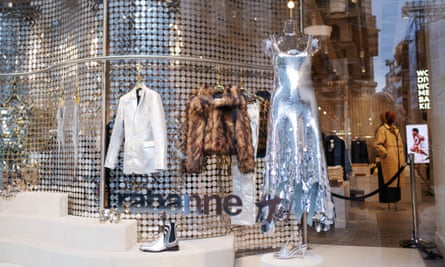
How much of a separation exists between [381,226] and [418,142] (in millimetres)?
1082

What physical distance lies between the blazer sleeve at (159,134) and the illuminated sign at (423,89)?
2.90 m

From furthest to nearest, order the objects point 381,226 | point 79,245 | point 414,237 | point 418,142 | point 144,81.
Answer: point 381,226
point 414,237
point 418,142
point 144,81
point 79,245

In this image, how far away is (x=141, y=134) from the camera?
147 inches

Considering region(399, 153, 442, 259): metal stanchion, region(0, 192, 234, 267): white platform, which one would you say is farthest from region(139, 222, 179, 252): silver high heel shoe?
region(399, 153, 442, 259): metal stanchion

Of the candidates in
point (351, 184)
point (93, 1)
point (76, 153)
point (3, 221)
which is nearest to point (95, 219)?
point (76, 153)

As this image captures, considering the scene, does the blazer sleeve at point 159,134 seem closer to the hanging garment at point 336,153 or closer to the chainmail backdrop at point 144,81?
the chainmail backdrop at point 144,81

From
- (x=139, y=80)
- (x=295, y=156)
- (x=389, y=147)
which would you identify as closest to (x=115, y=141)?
(x=139, y=80)

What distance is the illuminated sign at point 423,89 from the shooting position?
4494mm

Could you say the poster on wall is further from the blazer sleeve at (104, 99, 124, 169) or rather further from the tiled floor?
the blazer sleeve at (104, 99, 124, 169)

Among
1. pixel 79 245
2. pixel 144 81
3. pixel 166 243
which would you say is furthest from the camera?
pixel 144 81

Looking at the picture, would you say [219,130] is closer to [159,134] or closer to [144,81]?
[159,134]

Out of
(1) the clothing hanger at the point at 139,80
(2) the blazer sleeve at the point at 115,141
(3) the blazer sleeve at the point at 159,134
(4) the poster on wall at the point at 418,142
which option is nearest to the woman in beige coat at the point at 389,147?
(4) the poster on wall at the point at 418,142

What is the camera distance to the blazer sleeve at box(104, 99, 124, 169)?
3816 mm

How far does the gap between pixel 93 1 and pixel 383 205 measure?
3.97 m
